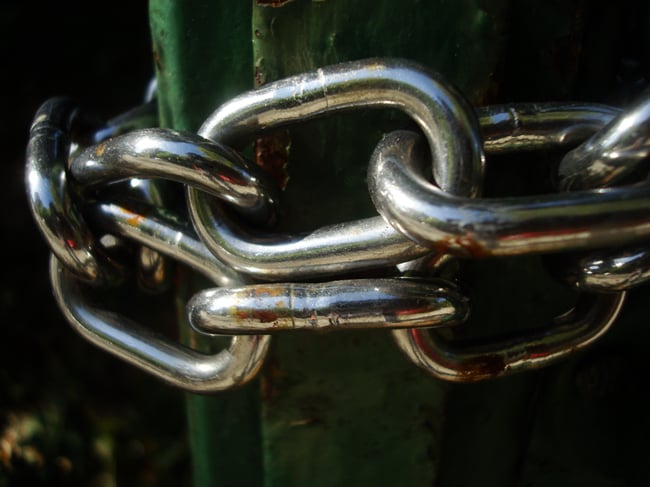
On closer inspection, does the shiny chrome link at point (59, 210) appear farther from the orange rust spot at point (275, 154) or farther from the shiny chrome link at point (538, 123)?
the shiny chrome link at point (538, 123)

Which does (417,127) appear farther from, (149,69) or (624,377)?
(149,69)

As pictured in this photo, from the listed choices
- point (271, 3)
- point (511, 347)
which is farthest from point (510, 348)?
point (271, 3)

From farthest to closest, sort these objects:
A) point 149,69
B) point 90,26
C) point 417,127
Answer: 1. point 149,69
2. point 90,26
3. point 417,127

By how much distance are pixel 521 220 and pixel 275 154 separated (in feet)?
0.70

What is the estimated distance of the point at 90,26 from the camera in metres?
2.07

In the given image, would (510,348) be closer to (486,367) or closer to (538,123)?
(486,367)

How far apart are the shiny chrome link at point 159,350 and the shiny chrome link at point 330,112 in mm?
85

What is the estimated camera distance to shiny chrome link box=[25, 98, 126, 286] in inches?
20.6

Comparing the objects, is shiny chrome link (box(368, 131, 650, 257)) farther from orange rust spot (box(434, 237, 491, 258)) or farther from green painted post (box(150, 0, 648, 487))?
green painted post (box(150, 0, 648, 487))

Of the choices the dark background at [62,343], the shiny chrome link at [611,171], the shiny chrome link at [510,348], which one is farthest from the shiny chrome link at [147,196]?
the dark background at [62,343]

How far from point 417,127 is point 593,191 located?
0.46 feet

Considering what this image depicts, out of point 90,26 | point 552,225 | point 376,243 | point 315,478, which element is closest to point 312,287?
point 376,243

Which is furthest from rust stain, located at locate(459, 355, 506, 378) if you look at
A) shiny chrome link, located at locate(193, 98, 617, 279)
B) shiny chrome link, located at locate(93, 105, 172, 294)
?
shiny chrome link, located at locate(93, 105, 172, 294)

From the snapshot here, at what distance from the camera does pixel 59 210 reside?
0.52 metres
